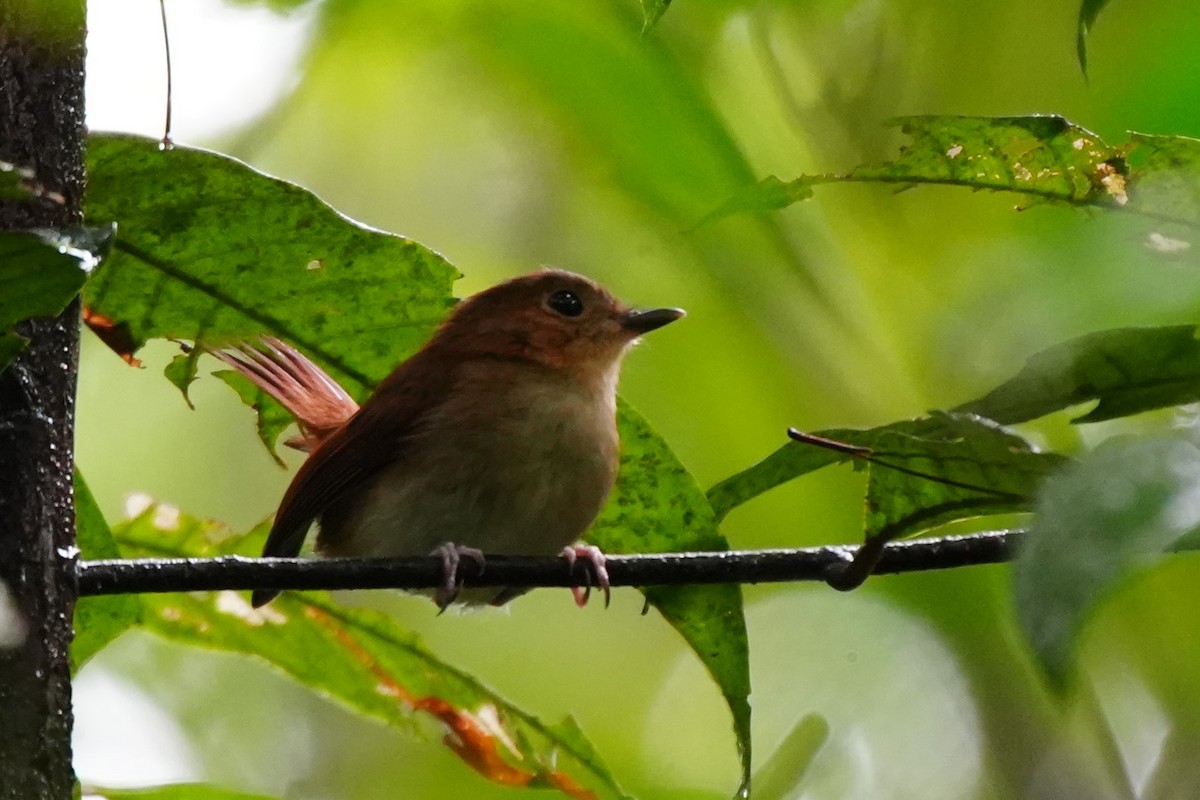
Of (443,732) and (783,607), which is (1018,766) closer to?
(443,732)

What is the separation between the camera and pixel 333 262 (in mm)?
1976

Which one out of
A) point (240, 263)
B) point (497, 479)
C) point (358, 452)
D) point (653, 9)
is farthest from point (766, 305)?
point (653, 9)

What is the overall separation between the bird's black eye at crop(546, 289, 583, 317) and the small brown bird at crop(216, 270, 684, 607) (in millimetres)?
160

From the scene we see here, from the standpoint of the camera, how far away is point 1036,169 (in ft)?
5.39

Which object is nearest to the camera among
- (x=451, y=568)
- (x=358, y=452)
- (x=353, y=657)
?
(x=451, y=568)

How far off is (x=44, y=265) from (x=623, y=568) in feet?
2.20

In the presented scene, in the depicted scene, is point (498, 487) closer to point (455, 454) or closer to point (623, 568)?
point (455, 454)

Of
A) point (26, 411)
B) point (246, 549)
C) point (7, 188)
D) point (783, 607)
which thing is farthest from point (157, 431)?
point (7, 188)

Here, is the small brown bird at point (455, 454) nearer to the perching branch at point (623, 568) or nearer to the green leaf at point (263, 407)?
the green leaf at point (263, 407)

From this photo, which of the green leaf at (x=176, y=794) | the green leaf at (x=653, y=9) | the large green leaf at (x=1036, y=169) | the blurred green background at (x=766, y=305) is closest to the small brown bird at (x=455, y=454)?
the blurred green background at (x=766, y=305)

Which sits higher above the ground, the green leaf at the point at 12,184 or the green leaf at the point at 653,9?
the green leaf at the point at 12,184

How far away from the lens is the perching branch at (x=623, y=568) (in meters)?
1.34

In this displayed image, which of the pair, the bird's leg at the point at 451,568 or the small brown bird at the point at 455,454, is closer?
the bird's leg at the point at 451,568

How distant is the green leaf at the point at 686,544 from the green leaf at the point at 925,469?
9.2 inches
